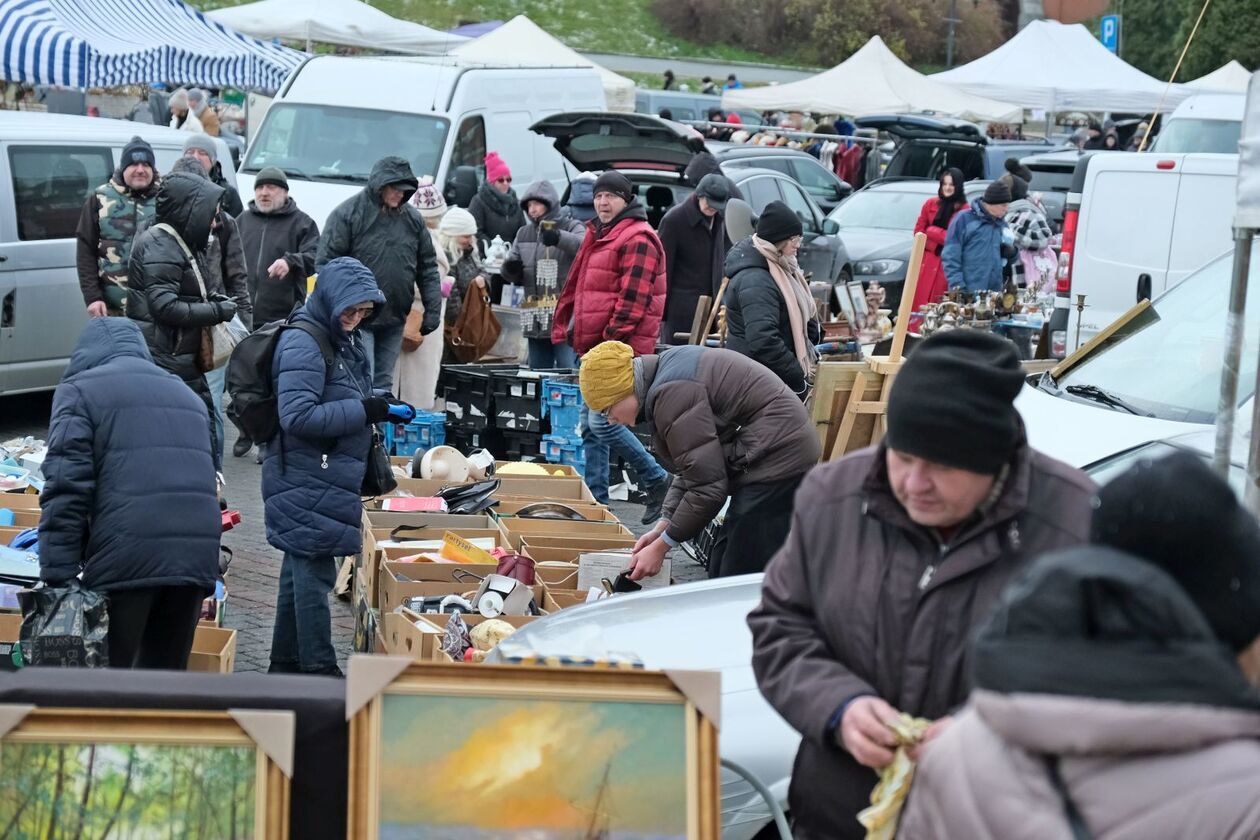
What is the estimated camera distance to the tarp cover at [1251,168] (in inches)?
167

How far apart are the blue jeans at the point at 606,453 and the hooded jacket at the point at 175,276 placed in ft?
7.39

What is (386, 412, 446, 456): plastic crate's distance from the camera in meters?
10.3

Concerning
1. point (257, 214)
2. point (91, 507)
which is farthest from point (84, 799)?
point (257, 214)

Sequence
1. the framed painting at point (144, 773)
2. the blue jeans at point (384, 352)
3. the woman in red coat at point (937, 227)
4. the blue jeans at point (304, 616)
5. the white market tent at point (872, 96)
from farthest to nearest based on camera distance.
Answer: the white market tent at point (872, 96)
the woman in red coat at point (937, 227)
the blue jeans at point (384, 352)
the blue jeans at point (304, 616)
the framed painting at point (144, 773)

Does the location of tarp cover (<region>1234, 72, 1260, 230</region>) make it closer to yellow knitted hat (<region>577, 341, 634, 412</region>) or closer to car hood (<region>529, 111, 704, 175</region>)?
yellow knitted hat (<region>577, 341, 634, 412</region>)

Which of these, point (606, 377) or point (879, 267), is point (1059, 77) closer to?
point (879, 267)

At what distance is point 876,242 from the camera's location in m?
19.0

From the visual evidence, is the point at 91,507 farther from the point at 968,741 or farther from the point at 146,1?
the point at 146,1

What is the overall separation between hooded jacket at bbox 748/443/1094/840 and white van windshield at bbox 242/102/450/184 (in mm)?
11692

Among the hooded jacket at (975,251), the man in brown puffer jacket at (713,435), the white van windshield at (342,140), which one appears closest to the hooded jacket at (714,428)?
the man in brown puffer jacket at (713,435)

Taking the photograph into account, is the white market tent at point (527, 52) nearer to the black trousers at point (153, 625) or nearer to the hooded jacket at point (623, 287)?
the hooded jacket at point (623, 287)

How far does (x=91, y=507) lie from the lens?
505 centimetres

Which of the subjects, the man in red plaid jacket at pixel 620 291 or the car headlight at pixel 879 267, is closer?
the man in red plaid jacket at pixel 620 291

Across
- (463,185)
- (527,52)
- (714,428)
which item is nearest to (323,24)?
(527,52)
